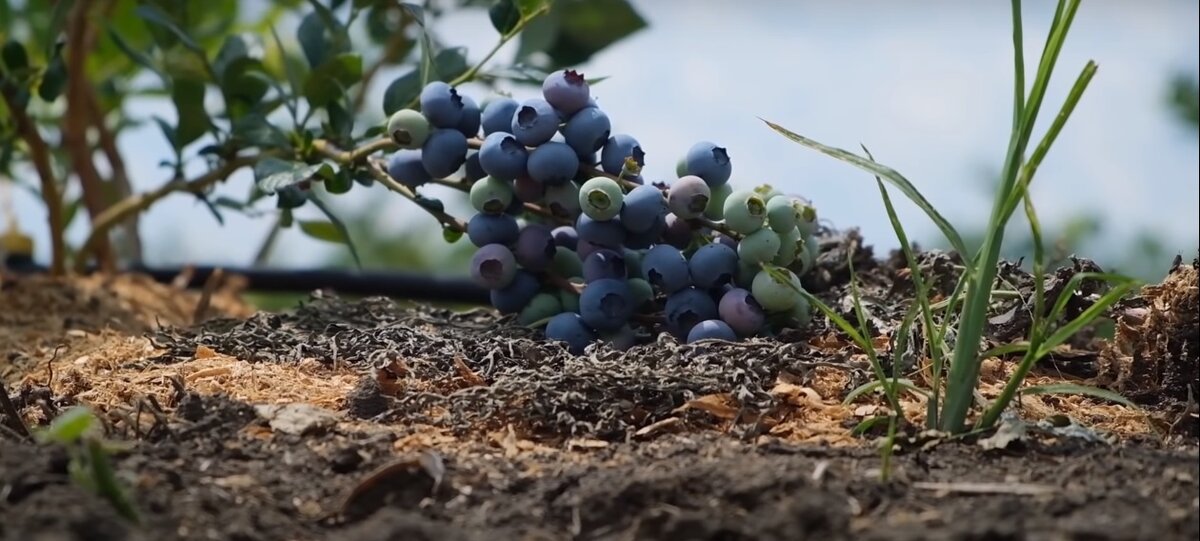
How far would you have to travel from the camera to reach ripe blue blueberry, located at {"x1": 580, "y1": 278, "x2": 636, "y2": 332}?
41.2 inches

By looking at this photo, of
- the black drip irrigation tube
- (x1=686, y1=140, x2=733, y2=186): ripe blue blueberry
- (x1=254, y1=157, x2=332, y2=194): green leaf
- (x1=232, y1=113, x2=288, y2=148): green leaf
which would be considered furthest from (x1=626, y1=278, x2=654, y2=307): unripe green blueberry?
the black drip irrigation tube

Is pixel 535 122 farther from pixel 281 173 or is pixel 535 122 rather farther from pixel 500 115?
pixel 281 173

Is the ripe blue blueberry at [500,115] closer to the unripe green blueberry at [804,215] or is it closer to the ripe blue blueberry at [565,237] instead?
the ripe blue blueberry at [565,237]

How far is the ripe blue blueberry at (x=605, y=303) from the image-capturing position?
1047 millimetres

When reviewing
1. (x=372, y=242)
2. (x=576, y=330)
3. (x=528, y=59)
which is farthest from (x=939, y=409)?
(x=372, y=242)

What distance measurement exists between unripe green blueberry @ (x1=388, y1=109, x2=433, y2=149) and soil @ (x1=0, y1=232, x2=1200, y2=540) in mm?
164

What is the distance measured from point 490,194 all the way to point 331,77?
12.2 inches

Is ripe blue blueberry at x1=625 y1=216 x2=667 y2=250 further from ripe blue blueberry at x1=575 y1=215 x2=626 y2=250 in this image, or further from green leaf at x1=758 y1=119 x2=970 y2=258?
green leaf at x1=758 y1=119 x2=970 y2=258

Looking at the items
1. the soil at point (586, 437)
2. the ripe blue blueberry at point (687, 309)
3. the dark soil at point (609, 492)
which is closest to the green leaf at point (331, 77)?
the soil at point (586, 437)

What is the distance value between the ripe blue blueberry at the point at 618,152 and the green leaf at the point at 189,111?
1.79 feet

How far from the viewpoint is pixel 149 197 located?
61.5 inches

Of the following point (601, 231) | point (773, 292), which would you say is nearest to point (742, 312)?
point (773, 292)

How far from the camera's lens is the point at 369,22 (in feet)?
5.45

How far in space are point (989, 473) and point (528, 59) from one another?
0.88m
